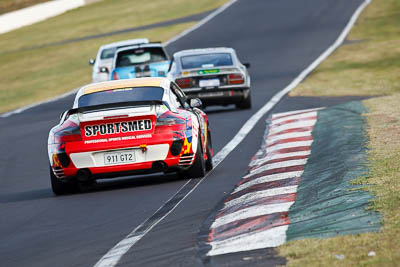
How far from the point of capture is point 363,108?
17.7 m

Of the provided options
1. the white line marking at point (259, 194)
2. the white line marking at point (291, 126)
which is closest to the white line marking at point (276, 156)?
the white line marking at point (259, 194)

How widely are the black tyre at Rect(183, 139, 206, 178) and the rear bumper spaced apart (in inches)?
396

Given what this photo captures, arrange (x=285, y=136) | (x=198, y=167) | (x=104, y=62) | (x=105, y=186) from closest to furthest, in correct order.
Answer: (x=198, y=167), (x=105, y=186), (x=285, y=136), (x=104, y=62)

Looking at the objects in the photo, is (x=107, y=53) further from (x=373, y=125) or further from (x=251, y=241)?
(x=251, y=241)

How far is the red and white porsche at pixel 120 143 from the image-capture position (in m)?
11.3

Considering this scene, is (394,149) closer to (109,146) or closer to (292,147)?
(292,147)

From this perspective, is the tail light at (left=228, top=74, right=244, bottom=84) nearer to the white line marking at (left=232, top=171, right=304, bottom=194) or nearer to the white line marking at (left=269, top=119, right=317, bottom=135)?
the white line marking at (left=269, top=119, right=317, bottom=135)

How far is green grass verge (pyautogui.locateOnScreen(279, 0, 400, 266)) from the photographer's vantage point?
618 centimetres

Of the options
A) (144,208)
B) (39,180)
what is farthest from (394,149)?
(39,180)

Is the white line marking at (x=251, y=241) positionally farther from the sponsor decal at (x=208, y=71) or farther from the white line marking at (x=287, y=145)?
the sponsor decal at (x=208, y=71)

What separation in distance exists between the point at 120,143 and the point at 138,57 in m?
14.4

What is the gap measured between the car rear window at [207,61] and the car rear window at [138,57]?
3247 millimetres

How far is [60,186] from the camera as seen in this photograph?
38.1ft

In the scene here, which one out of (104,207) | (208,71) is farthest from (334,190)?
(208,71)
